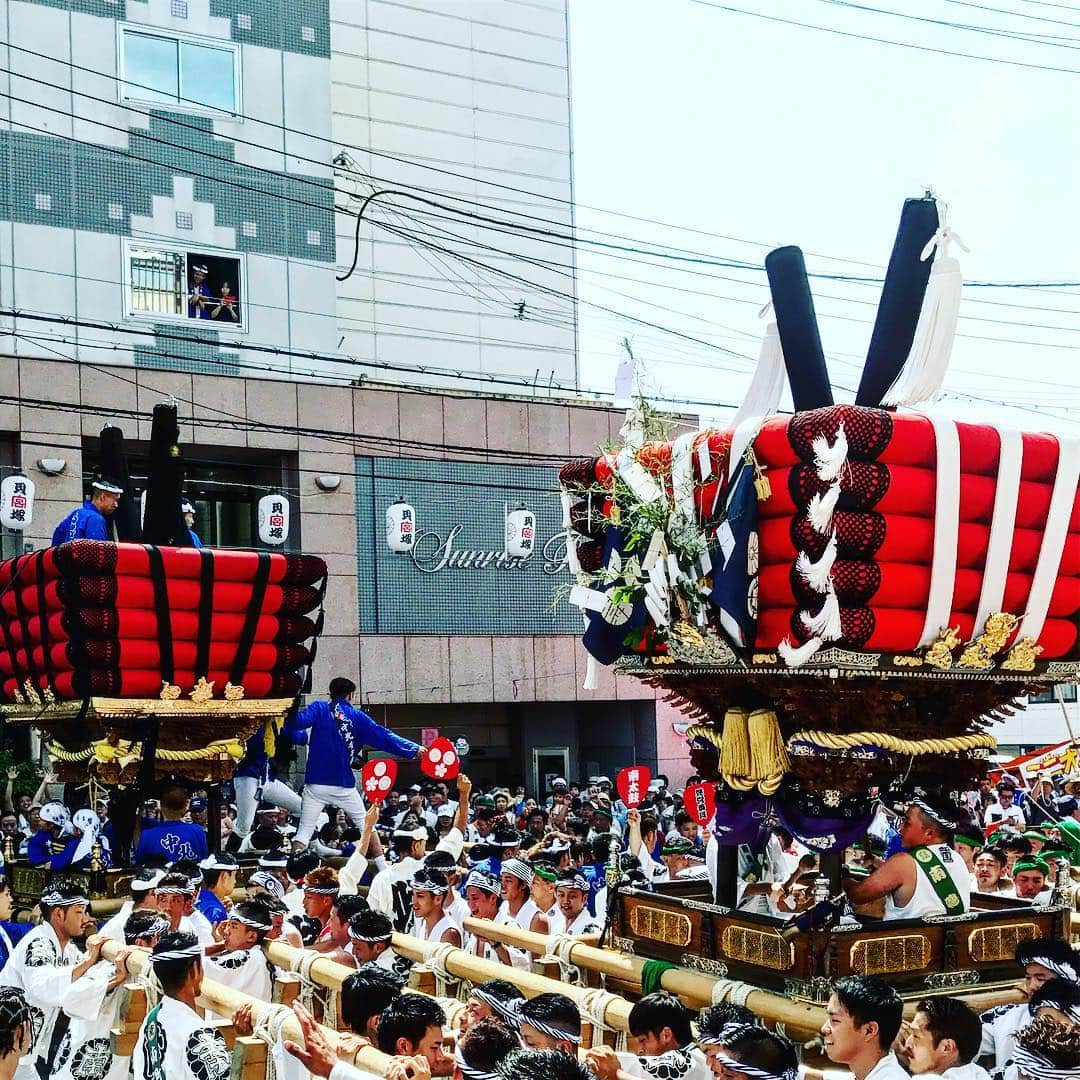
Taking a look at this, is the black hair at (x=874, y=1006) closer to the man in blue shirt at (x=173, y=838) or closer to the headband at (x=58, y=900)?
the headband at (x=58, y=900)

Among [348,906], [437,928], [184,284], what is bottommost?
[437,928]

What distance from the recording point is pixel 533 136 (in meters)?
29.6

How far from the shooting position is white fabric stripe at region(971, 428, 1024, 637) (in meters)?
6.04

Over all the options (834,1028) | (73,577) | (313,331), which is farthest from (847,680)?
(313,331)

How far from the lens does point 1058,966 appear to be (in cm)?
540

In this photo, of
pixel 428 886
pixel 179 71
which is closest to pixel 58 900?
pixel 428 886

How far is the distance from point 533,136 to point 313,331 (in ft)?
25.0

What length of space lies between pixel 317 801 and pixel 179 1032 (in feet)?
22.3

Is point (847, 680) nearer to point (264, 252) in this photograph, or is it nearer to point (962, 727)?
point (962, 727)

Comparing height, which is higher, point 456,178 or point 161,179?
point 456,178

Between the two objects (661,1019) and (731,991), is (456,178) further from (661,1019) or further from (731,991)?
(661,1019)

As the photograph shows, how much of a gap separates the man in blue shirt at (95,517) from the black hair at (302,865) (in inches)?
105

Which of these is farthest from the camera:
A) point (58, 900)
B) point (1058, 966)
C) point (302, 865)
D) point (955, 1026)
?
point (302, 865)

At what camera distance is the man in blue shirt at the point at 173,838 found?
9.76 m
